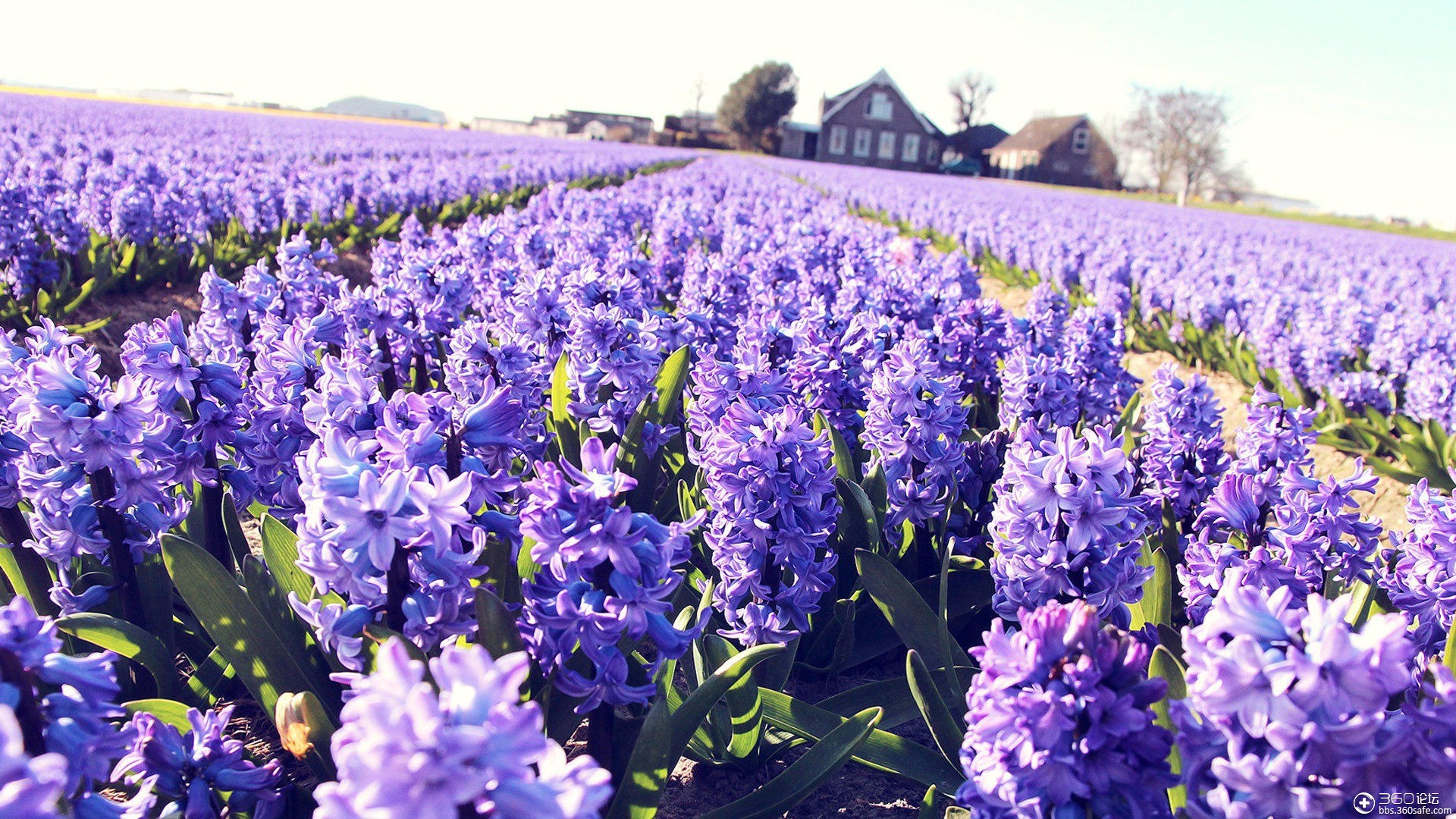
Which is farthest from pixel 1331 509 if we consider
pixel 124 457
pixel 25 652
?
pixel 124 457

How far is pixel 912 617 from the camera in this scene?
2322 mm

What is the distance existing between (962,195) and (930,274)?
21.4 meters

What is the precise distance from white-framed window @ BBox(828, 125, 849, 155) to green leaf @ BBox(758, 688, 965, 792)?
236 feet

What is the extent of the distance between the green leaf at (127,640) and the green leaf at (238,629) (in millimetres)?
270

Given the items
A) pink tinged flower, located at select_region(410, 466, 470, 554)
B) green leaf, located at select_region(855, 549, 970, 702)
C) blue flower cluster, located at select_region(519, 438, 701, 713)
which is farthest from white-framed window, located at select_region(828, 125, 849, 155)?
pink tinged flower, located at select_region(410, 466, 470, 554)

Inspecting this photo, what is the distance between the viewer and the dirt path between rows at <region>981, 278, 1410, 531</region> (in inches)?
214

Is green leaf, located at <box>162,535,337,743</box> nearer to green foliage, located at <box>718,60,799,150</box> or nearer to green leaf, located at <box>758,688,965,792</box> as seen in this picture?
green leaf, located at <box>758,688,965,792</box>

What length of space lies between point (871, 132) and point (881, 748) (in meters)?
74.7

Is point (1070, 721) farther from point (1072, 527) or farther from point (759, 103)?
point (759, 103)

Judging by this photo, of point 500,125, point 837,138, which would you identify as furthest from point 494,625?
point 500,125

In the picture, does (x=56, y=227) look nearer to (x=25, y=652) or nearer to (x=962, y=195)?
(x=25, y=652)

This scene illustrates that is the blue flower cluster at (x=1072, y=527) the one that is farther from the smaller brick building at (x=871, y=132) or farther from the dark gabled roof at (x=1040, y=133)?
the dark gabled roof at (x=1040, y=133)

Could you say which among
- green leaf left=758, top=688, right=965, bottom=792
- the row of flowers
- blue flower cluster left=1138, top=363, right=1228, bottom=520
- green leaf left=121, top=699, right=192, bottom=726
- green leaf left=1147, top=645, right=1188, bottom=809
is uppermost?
the row of flowers

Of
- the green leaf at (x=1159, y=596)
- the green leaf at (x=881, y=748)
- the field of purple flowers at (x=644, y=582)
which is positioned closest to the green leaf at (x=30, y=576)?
the field of purple flowers at (x=644, y=582)
